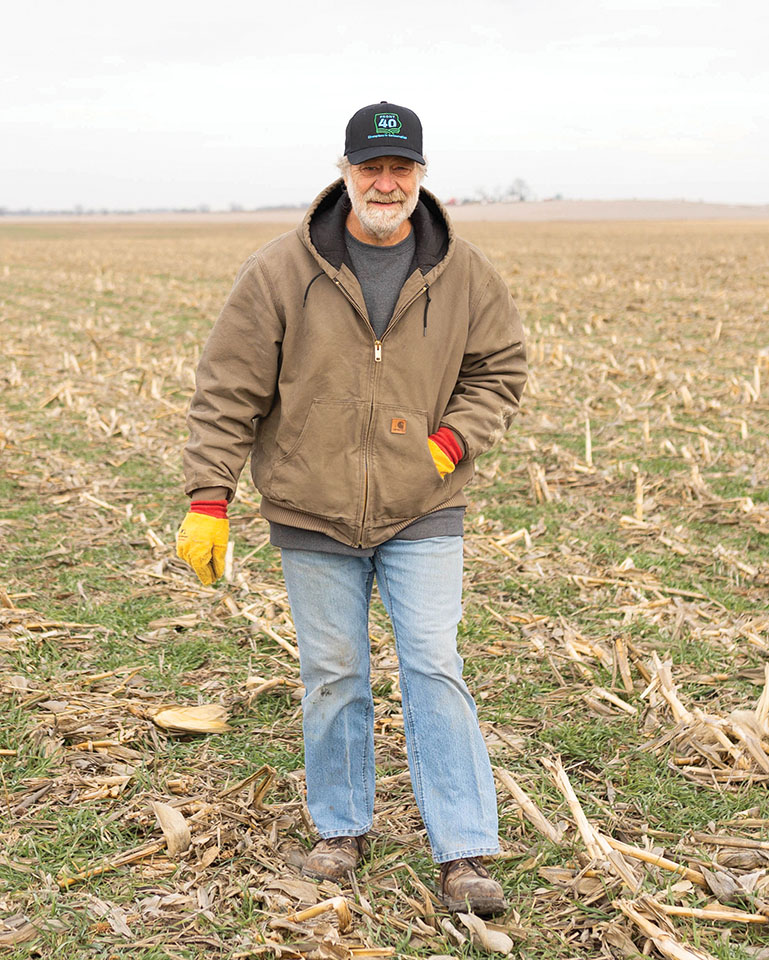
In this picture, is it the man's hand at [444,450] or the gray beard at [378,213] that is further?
the man's hand at [444,450]

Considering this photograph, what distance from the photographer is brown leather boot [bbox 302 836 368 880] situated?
3.62m

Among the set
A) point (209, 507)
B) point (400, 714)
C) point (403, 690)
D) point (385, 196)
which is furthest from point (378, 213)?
point (400, 714)

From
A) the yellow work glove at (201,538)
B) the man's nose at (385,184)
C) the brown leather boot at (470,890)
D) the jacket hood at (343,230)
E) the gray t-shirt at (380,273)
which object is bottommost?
the brown leather boot at (470,890)

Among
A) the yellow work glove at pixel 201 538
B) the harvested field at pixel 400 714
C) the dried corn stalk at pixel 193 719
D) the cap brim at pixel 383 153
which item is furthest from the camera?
the dried corn stalk at pixel 193 719

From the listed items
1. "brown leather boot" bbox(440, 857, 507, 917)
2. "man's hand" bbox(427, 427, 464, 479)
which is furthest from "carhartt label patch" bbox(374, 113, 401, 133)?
"brown leather boot" bbox(440, 857, 507, 917)

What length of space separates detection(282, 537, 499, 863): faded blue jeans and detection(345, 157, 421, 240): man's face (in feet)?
3.52

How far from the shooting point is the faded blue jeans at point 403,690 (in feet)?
11.3

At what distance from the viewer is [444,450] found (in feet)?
Result: 11.6

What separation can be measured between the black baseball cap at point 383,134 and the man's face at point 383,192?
0.17 feet

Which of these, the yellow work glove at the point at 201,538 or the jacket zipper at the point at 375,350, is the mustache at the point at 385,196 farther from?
the yellow work glove at the point at 201,538

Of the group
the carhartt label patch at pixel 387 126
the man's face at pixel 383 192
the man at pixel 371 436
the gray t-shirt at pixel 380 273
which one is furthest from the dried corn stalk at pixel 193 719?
the carhartt label patch at pixel 387 126

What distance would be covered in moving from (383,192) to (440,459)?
0.90 meters

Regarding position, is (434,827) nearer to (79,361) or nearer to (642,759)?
(642,759)

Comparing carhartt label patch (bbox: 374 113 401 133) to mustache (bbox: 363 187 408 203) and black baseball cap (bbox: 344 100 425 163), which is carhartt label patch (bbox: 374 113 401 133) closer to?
black baseball cap (bbox: 344 100 425 163)
